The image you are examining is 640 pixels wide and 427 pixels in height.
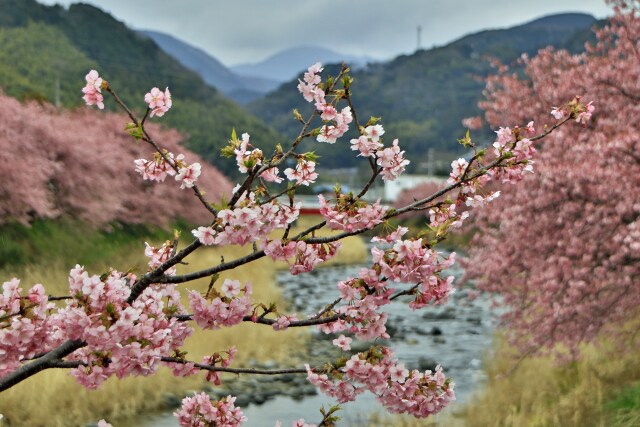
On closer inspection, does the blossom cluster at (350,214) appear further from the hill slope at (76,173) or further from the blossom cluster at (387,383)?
the hill slope at (76,173)

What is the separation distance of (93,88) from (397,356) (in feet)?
39.1

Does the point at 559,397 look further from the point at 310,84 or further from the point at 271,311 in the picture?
the point at 310,84

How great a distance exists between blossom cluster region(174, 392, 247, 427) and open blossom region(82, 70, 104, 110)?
1.62 m

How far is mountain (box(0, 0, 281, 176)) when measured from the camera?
79.2 m

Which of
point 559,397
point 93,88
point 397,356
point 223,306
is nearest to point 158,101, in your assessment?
point 93,88

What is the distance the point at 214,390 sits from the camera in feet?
40.8

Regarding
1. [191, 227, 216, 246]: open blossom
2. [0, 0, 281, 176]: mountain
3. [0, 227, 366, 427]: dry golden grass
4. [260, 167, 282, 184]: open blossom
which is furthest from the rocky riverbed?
[0, 0, 281, 176]: mountain

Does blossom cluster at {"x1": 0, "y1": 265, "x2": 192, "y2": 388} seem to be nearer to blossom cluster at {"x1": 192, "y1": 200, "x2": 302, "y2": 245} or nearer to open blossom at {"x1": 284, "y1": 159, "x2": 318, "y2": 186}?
blossom cluster at {"x1": 192, "y1": 200, "x2": 302, "y2": 245}

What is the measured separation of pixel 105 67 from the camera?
10688 cm

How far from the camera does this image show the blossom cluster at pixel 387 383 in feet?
12.3

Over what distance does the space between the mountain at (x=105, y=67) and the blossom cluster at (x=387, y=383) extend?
222ft

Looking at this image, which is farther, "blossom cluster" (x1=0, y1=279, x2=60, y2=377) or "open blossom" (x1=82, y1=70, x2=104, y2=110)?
"open blossom" (x1=82, y1=70, x2=104, y2=110)

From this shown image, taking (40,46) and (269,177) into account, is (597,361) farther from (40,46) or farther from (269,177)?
(40,46)

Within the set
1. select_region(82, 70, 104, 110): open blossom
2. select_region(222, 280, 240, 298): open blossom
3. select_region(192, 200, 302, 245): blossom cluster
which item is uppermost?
select_region(82, 70, 104, 110): open blossom
